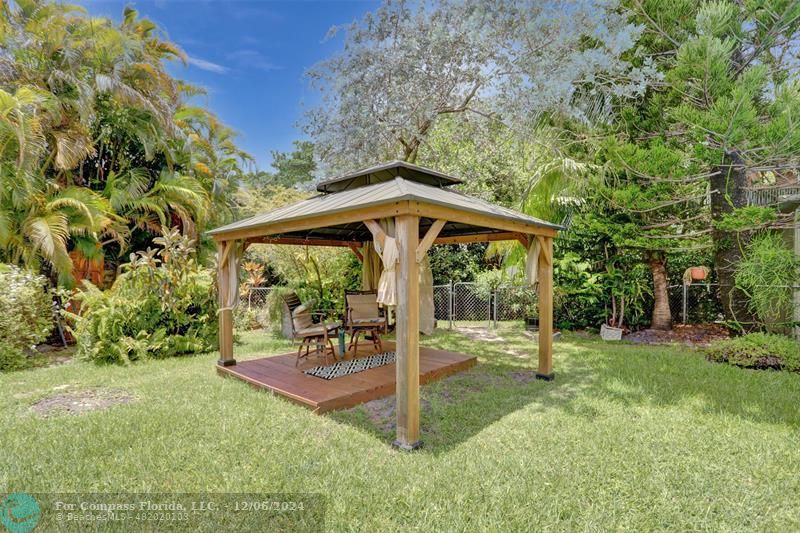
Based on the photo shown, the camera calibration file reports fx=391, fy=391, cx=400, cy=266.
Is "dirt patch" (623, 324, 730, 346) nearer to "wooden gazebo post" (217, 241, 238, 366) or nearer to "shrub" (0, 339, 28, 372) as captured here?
"wooden gazebo post" (217, 241, 238, 366)

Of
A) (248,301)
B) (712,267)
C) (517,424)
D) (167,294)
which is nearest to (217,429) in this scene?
(517,424)

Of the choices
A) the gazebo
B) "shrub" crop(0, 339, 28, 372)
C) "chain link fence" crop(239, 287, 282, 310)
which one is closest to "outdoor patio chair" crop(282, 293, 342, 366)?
the gazebo

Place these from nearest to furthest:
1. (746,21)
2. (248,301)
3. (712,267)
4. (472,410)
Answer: (472,410), (746,21), (712,267), (248,301)

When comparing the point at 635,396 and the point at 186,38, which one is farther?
the point at 186,38

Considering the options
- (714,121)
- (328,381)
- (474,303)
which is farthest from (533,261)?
(474,303)

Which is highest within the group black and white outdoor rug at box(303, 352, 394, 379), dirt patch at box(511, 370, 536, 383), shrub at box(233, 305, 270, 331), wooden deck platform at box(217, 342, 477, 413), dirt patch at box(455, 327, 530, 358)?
shrub at box(233, 305, 270, 331)

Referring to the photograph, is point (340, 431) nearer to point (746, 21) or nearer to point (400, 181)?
point (400, 181)

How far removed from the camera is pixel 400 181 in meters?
5.21

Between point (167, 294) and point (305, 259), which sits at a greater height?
point (305, 259)

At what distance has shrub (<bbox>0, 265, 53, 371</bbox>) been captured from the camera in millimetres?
7152

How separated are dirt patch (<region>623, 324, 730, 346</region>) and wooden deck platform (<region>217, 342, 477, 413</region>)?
4.99m

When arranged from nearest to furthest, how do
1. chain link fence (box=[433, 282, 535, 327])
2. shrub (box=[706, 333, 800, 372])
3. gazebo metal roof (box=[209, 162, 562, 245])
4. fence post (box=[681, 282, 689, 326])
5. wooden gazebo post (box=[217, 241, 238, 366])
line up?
1. gazebo metal roof (box=[209, 162, 562, 245])
2. shrub (box=[706, 333, 800, 372])
3. wooden gazebo post (box=[217, 241, 238, 366])
4. fence post (box=[681, 282, 689, 326])
5. chain link fence (box=[433, 282, 535, 327])

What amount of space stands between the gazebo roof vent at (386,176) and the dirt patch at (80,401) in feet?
14.4

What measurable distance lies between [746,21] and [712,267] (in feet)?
18.3
